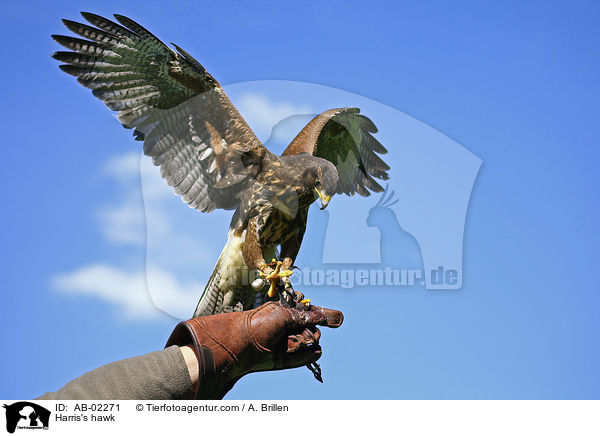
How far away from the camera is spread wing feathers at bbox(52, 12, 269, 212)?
375 cm

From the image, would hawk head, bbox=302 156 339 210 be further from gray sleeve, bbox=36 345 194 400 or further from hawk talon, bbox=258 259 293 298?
gray sleeve, bbox=36 345 194 400

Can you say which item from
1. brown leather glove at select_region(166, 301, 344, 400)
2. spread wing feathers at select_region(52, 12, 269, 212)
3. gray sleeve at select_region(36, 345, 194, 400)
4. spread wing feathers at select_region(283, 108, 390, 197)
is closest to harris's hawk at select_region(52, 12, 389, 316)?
spread wing feathers at select_region(52, 12, 269, 212)

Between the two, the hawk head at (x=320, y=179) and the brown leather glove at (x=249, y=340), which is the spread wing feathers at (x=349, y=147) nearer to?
the hawk head at (x=320, y=179)

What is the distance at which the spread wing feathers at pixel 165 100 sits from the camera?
147 inches

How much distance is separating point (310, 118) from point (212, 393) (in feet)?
8.29

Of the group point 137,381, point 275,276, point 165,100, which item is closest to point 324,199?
point 275,276

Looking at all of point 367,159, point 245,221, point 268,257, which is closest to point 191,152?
point 245,221

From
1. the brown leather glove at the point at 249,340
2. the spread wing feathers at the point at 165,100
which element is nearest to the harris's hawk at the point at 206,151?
the spread wing feathers at the point at 165,100

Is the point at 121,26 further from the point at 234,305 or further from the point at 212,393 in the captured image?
the point at 212,393

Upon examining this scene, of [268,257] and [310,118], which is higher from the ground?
[310,118]

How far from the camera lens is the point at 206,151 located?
13.4ft

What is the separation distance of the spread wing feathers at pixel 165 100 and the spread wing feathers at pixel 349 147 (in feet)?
1.93

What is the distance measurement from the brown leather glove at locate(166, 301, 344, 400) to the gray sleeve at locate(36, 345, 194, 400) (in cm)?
10

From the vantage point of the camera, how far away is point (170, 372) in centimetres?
218
